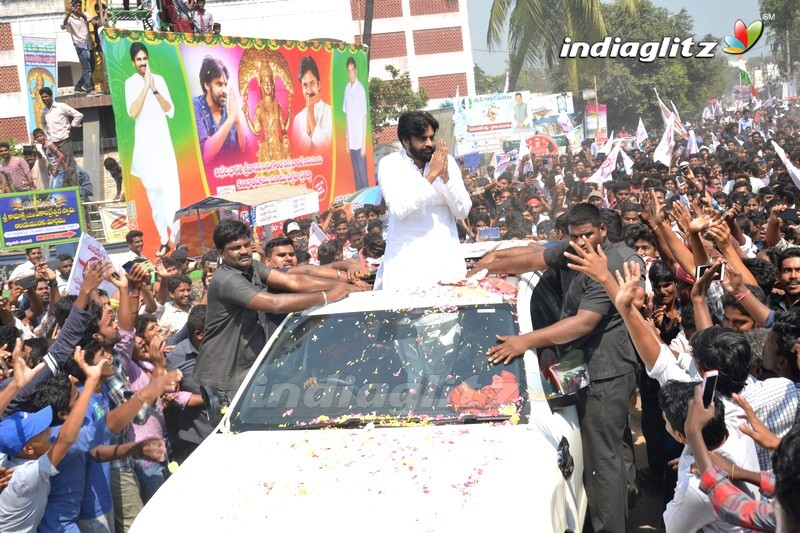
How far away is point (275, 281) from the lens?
557 cm

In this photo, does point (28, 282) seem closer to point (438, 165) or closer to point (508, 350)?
point (438, 165)

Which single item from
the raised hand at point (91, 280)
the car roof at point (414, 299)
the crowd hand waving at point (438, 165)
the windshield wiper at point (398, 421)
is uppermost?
the crowd hand waving at point (438, 165)

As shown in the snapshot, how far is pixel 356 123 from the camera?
24172 millimetres

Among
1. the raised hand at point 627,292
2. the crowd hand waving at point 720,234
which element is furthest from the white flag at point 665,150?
the raised hand at point 627,292

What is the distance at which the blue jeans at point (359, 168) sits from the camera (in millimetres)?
23938

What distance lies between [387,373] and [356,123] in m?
19.9

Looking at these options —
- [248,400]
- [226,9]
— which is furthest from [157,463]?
[226,9]

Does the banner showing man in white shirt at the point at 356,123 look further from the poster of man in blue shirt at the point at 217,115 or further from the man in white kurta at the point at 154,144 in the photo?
the man in white kurta at the point at 154,144

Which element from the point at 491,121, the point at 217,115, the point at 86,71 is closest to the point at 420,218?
the point at 217,115

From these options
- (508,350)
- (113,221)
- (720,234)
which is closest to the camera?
(508,350)

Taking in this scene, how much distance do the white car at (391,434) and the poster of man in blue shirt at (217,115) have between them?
1387 centimetres

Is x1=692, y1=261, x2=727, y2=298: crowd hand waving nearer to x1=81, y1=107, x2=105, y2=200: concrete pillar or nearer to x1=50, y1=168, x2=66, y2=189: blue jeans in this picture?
x1=50, y1=168, x2=66, y2=189: blue jeans

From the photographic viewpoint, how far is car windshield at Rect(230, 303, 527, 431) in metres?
4.61

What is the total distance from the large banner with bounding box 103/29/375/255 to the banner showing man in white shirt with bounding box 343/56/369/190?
0.05 meters
